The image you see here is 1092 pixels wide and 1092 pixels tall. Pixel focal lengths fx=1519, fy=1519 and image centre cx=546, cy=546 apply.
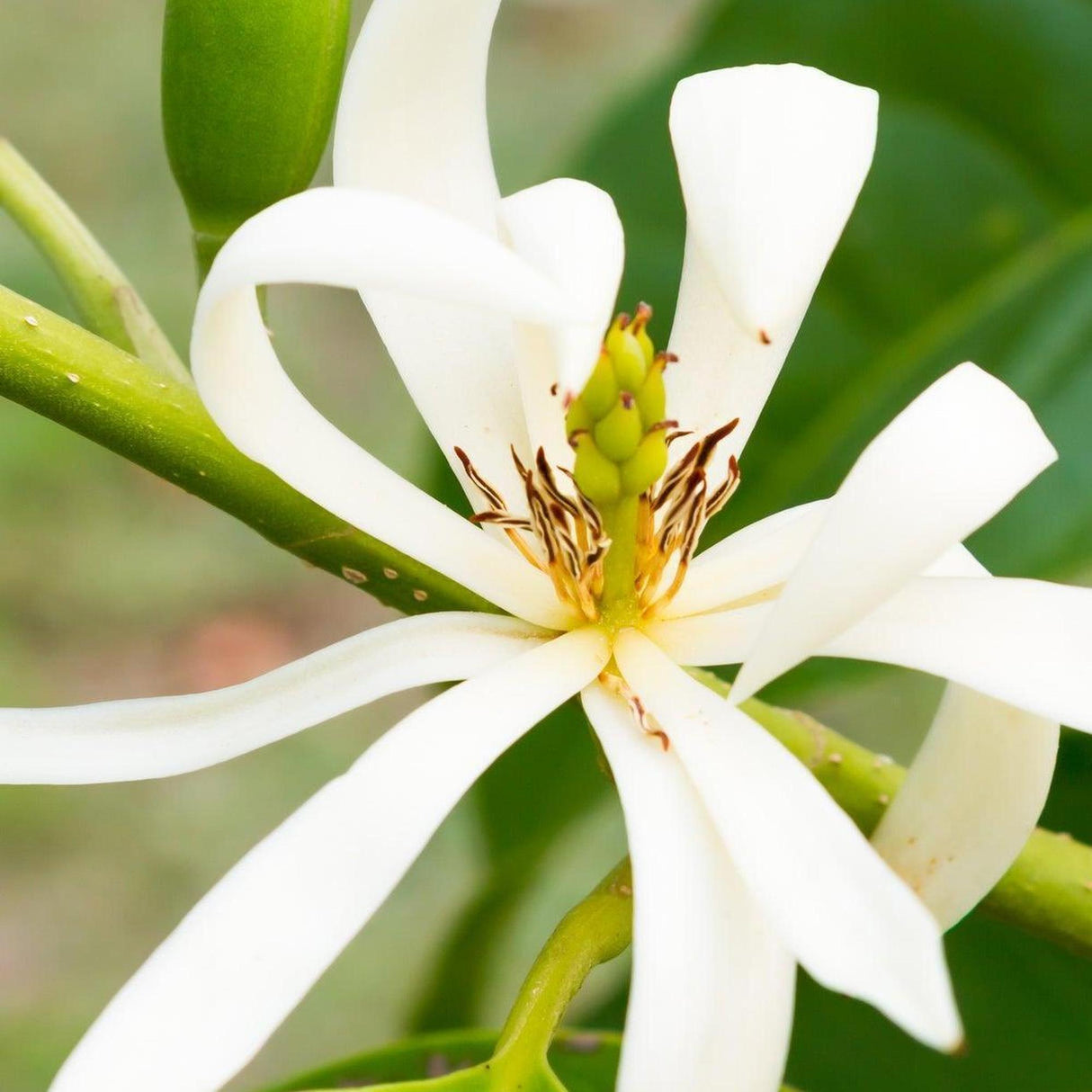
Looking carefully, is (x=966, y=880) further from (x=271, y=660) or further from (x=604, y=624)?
(x=271, y=660)

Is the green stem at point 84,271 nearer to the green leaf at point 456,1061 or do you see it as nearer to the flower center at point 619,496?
the flower center at point 619,496

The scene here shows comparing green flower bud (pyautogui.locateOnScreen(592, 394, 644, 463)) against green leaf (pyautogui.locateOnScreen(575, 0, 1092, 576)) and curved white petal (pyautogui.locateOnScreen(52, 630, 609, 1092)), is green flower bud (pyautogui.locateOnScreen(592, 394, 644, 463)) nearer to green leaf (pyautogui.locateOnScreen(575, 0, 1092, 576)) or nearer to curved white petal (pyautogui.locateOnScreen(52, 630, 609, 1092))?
curved white petal (pyautogui.locateOnScreen(52, 630, 609, 1092))

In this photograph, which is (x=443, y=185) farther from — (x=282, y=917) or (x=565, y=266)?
(x=282, y=917)

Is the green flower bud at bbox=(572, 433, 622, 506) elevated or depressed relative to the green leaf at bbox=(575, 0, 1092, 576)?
depressed

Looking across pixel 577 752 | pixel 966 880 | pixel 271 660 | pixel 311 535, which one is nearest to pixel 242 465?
pixel 311 535

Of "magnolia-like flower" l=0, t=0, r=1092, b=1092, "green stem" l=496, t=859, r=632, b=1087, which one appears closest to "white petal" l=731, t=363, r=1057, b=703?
"magnolia-like flower" l=0, t=0, r=1092, b=1092

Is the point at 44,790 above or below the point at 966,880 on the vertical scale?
above
